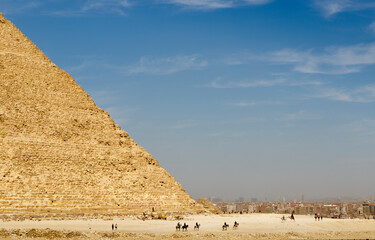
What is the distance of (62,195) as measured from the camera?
149ft

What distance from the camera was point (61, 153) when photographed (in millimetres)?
50219

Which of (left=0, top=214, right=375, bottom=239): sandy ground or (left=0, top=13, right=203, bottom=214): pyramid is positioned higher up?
(left=0, top=13, right=203, bottom=214): pyramid

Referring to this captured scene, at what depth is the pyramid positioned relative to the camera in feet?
148

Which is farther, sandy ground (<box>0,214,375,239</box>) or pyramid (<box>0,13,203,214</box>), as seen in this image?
pyramid (<box>0,13,203,214</box>)

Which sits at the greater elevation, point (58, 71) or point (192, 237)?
point (58, 71)

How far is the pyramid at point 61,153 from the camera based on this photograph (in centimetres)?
4506

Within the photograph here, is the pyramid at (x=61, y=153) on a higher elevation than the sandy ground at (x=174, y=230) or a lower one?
higher

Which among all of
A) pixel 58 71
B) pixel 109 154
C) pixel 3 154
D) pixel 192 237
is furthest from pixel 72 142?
pixel 192 237

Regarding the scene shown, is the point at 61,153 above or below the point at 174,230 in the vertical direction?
above

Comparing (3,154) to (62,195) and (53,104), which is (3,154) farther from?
(53,104)

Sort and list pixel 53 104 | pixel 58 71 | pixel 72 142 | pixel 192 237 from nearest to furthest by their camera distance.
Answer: pixel 192 237, pixel 72 142, pixel 53 104, pixel 58 71

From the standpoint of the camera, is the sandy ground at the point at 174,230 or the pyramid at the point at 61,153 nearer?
the sandy ground at the point at 174,230

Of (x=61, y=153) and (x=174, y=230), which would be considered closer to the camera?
(x=174, y=230)

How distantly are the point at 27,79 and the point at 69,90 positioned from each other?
4.62 m
